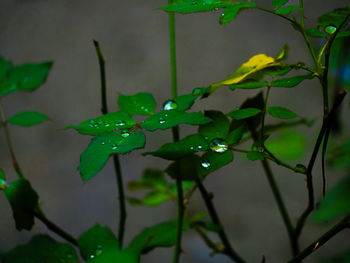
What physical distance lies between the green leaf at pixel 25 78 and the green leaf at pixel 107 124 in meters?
0.26

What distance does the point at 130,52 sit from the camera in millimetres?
1705

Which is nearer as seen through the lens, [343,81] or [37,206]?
[37,206]

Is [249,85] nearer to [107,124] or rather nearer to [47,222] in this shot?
[107,124]

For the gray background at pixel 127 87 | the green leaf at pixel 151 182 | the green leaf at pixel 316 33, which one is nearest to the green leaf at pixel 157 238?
the green leaf at pixel 151 182

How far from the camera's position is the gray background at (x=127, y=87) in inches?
61.4

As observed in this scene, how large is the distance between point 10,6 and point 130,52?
2.06 feet

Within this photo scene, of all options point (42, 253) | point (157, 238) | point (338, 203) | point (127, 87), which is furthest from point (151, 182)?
point (127, 87)

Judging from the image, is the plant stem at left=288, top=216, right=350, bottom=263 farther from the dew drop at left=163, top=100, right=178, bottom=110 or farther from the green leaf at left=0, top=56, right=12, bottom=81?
the green leaf at left=0, top=56, right=12, bottom=81

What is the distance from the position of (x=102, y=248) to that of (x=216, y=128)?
23 cm

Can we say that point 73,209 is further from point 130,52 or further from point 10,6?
point 10,6

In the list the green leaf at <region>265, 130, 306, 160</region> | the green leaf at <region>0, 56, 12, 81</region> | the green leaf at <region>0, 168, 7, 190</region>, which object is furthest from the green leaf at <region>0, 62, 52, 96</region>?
the green leaf at <region>265, 130, 306, 160</region>

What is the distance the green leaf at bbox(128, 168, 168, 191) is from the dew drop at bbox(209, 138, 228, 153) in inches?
14.0

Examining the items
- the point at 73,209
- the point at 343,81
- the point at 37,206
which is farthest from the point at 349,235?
the point at 37,206

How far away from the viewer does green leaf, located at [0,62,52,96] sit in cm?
62
